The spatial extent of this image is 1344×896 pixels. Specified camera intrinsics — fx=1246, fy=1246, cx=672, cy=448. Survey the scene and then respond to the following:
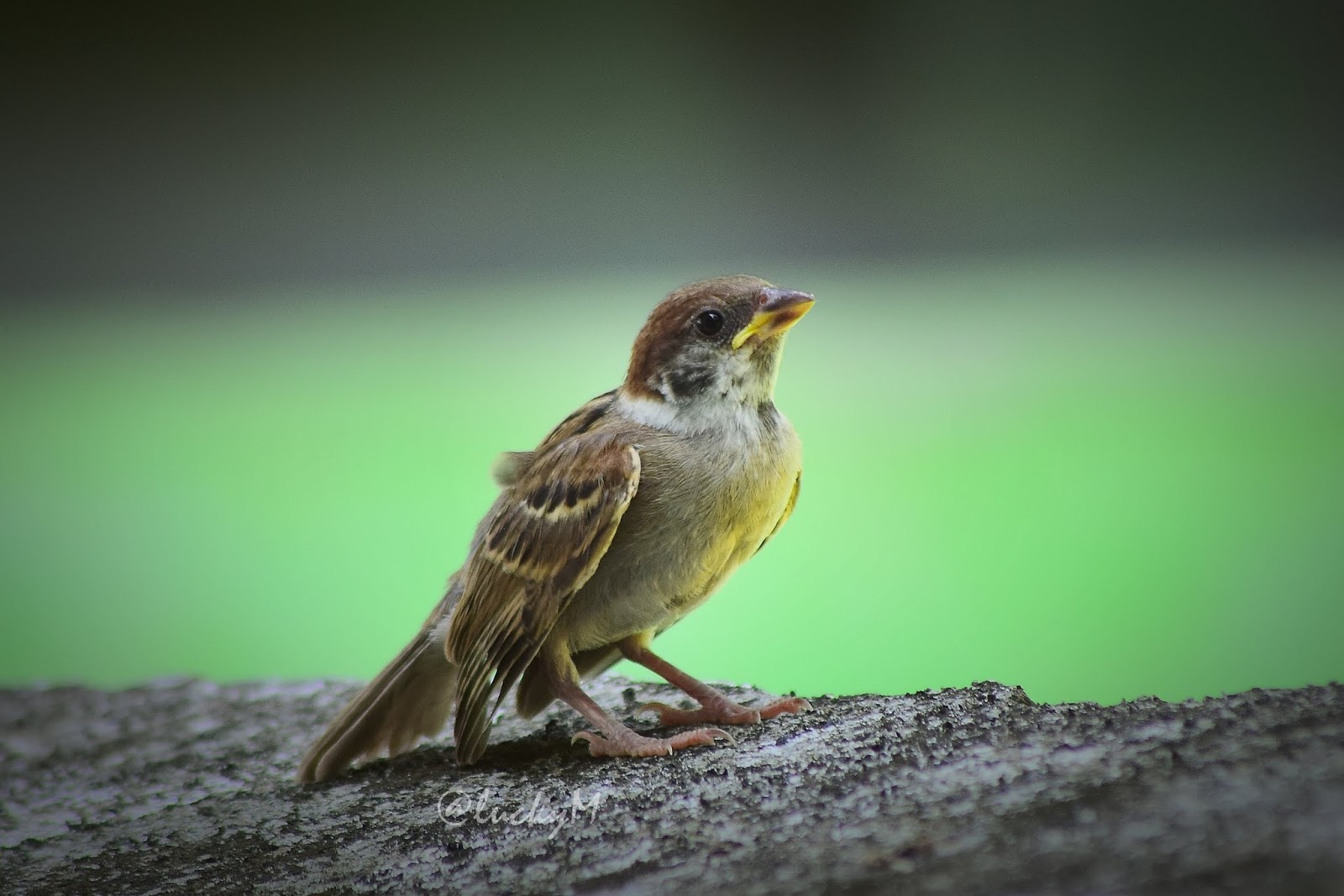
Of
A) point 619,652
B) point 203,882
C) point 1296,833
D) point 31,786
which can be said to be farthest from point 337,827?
point 1296,833

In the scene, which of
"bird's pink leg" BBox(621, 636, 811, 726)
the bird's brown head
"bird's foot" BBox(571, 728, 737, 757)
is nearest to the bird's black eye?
the bird's brown head

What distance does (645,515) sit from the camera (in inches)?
132

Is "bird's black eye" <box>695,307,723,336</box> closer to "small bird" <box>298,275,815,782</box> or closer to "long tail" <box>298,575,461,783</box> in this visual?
"small bird" <box>298,275,815,782</box>

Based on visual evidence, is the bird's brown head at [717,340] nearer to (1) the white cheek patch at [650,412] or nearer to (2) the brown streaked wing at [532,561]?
(1) the white cheek patch at [650,412]

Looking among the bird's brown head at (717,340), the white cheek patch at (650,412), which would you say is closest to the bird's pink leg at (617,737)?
the white cheek patch at (650,412)

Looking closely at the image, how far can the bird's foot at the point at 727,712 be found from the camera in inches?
143

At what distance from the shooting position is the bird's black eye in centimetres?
339

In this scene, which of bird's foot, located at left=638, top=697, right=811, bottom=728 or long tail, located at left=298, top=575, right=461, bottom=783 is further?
long tail, located at left=298, top=575, right=461, bottom=783

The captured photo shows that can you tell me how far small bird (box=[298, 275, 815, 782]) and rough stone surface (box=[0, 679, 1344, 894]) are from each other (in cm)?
26

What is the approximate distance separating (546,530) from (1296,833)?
1966 mm

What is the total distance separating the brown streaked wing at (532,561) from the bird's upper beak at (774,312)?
1.51 feet

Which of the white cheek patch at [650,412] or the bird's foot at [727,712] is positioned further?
the bird's foot at [727,712]
